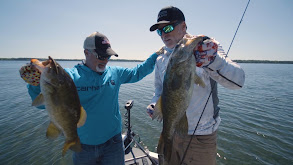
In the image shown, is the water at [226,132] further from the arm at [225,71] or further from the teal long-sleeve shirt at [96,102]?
the arm at [225,71]

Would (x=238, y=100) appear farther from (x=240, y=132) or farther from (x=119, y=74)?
(x=119, y=74)

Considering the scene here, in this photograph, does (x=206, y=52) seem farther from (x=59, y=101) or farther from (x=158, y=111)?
(x=59, y=101)

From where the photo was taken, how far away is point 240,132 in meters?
9.75

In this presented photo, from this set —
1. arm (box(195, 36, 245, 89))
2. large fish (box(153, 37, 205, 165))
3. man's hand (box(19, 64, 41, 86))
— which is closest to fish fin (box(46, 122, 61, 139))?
man's hand (box(19, 64, 41, 86))

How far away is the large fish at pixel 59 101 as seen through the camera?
2.09 metres

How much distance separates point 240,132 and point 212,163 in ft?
28.2

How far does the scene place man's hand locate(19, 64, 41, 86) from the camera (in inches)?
83.4

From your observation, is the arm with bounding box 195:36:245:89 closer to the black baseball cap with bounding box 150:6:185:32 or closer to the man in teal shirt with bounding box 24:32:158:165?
the black baseball cap with bounding box 150:6:185:32

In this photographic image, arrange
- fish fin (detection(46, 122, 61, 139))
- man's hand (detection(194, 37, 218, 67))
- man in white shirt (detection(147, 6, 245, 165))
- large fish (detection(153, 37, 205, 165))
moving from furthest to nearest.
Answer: man in white shirt (detection(147, 6, 245, 165)) → fish fin (detection(46, 122, 61, 139)) → large fish (detection(153, 37, 205, 165)) → man's hand (detection(194, 37, 218, 67))

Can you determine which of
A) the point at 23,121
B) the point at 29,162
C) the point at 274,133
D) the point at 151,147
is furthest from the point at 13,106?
the point at 274,133

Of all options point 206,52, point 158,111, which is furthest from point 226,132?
point 206,52

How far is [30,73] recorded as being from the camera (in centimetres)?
221

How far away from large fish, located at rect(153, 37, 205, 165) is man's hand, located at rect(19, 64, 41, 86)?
183cm

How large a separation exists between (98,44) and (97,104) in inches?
47.8
